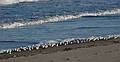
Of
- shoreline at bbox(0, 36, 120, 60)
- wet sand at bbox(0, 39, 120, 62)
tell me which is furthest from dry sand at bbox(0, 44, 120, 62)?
shoreline at bbox(0, 36, 120, 60)

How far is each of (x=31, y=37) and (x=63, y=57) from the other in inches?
158

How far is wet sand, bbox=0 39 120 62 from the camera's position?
9.03m

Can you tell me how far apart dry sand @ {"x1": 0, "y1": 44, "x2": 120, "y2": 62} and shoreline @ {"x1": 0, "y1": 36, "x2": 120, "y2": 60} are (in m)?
0.40

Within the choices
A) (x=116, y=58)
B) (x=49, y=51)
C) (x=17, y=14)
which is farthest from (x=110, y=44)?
(x=17, y=14)

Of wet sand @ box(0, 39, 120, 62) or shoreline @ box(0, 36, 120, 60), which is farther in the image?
shoreline @ box(0, 36, 120, 60)

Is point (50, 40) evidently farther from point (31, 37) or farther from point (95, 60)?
point (95, 60)

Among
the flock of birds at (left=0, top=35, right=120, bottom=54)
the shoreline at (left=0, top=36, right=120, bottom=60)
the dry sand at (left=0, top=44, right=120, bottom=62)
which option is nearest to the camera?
the dry sand at (left=0, top=44, right=120, bottom=62)

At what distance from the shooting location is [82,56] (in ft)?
30.7

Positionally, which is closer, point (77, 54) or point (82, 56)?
point (82, 56)

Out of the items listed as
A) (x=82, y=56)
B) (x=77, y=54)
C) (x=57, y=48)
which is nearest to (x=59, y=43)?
(x=57, y=48)

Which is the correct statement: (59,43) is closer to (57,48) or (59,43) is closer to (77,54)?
(57,48)

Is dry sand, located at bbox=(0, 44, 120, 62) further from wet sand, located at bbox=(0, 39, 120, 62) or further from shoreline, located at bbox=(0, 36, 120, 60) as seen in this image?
shoreline, located at bbox=(0, 36, 120, 60)

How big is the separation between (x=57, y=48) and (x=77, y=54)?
4.50 feet

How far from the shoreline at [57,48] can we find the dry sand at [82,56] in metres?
0.40
